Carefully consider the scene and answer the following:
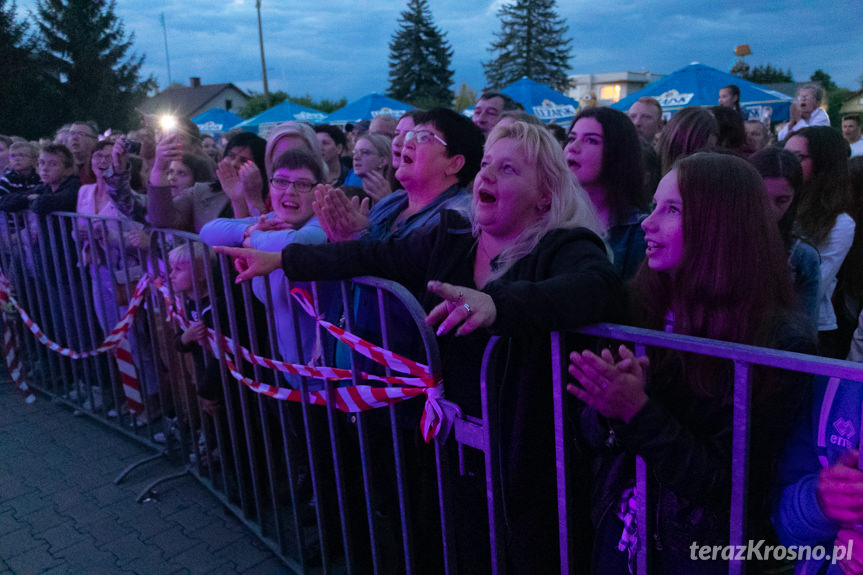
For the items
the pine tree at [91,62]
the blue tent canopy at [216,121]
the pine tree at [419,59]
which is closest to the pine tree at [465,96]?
the pine tree at [419,59]

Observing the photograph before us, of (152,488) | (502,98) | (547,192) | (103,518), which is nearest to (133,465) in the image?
(152,488)

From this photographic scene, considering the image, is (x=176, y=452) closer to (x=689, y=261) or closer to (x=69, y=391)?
(x=69, y=391)

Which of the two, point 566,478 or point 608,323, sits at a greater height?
point 608,323

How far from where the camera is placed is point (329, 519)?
10.1 feet

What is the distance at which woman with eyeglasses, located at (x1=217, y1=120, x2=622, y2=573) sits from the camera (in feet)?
5.73

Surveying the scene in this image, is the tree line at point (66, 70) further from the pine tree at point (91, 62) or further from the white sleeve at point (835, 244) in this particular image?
the white sleeve at point (835, 244)

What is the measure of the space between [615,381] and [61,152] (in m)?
5.90

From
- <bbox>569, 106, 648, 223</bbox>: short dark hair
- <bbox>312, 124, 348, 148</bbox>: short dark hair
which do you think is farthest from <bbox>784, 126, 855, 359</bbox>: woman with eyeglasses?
<bbox>312, 124, 348, 148</bbox>: short dark hair

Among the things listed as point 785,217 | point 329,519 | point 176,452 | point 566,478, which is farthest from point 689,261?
point 176,452

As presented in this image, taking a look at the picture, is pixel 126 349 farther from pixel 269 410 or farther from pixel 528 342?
pixel 528 342

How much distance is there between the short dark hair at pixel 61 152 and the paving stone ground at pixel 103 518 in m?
2.48

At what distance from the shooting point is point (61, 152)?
18.7ft

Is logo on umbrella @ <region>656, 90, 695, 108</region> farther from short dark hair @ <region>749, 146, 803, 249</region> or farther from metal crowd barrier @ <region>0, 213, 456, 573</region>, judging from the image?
metal crowd barrier @ <region>0, 213, 456, 573</region>

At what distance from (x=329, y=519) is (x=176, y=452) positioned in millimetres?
1962
